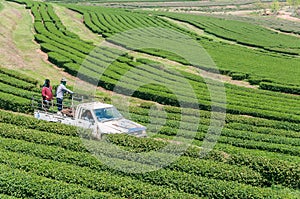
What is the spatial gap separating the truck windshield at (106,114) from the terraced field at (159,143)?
1.29 meters

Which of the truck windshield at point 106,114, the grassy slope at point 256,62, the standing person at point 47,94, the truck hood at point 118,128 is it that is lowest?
the grassy slope at point 256,62

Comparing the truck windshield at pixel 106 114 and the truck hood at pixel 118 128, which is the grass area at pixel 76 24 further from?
the truck hood at pixel 118 128

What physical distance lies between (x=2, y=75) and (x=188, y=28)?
57.5m

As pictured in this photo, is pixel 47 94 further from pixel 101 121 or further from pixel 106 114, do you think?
pixel 101 121

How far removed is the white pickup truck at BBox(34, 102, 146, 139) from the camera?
2158cm

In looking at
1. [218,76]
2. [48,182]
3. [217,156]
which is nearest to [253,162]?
[217,156]

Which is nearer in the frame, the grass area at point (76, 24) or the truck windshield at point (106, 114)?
the truck windshield at point (106, 114)

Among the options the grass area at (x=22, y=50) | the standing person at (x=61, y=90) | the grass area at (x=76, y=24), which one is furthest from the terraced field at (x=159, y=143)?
the grass area at (x=76, y=24)

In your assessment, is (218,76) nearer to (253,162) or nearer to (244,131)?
(244,131)

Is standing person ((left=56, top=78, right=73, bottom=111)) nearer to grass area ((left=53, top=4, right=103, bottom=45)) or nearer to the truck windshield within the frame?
the truck windshield

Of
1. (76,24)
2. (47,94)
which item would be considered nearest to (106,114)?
(47,94)

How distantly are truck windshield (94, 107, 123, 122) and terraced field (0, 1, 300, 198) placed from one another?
129 centimetres

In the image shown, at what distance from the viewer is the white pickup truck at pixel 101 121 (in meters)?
21.6

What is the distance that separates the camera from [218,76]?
159 feet
